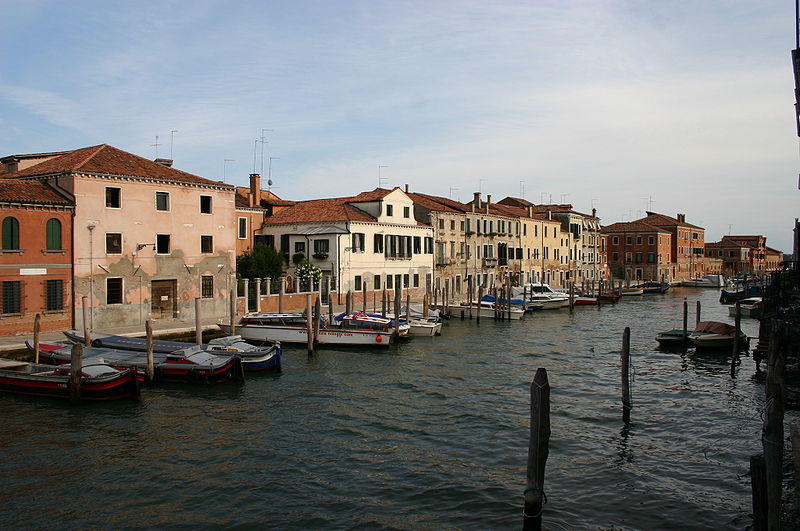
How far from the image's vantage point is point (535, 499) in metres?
8.69

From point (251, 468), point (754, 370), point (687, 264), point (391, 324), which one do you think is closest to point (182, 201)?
point (391, 324)

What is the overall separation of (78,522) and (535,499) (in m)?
7.14

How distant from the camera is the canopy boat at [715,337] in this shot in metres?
26.5

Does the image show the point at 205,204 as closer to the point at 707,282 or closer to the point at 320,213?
the point at 320,213

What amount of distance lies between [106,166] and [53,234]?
12.4 ft

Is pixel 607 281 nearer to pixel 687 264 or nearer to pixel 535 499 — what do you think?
pixel 687 264

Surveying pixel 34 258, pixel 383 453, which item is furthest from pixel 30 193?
pixel 383 453

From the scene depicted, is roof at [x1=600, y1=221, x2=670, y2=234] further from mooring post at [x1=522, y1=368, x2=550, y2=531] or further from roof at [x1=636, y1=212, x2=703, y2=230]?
mooring post at [x1=522, y1=368, x2=550, y2=531]

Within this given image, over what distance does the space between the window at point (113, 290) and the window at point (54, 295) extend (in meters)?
1.87

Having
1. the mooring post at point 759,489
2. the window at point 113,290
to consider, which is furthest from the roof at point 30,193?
the mooring post at point 759,489

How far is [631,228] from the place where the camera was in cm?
8275

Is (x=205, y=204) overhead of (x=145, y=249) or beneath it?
overhead

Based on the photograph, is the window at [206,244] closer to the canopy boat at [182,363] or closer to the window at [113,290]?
the window at [113,290]

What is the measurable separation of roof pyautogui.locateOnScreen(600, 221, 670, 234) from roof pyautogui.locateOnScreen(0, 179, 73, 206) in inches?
2782
